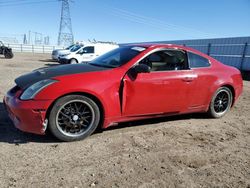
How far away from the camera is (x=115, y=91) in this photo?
4.19 meters

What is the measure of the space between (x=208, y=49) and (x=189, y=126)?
16644 mm

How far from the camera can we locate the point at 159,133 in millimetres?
4500

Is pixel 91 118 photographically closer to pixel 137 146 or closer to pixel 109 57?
pixel 137 146

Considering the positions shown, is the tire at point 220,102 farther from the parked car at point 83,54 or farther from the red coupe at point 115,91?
the parked car at point 83,54

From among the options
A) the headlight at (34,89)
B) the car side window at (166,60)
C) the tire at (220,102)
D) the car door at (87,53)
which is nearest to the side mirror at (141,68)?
the car side window at (166,60)

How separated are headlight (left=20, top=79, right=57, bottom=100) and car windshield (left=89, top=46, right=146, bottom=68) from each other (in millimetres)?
1170

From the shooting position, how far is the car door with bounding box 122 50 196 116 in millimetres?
4319

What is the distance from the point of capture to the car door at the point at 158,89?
432 centimetres

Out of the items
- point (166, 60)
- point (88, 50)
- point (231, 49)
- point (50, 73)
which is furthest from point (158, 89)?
point (88, 50)

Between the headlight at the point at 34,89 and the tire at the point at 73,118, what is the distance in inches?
11.7

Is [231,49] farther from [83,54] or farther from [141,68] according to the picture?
[141,68]

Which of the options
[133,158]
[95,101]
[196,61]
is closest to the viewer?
[133,158]

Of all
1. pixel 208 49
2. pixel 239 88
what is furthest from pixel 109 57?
pixel 208 49

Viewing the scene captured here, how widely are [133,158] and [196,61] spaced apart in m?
2.59
